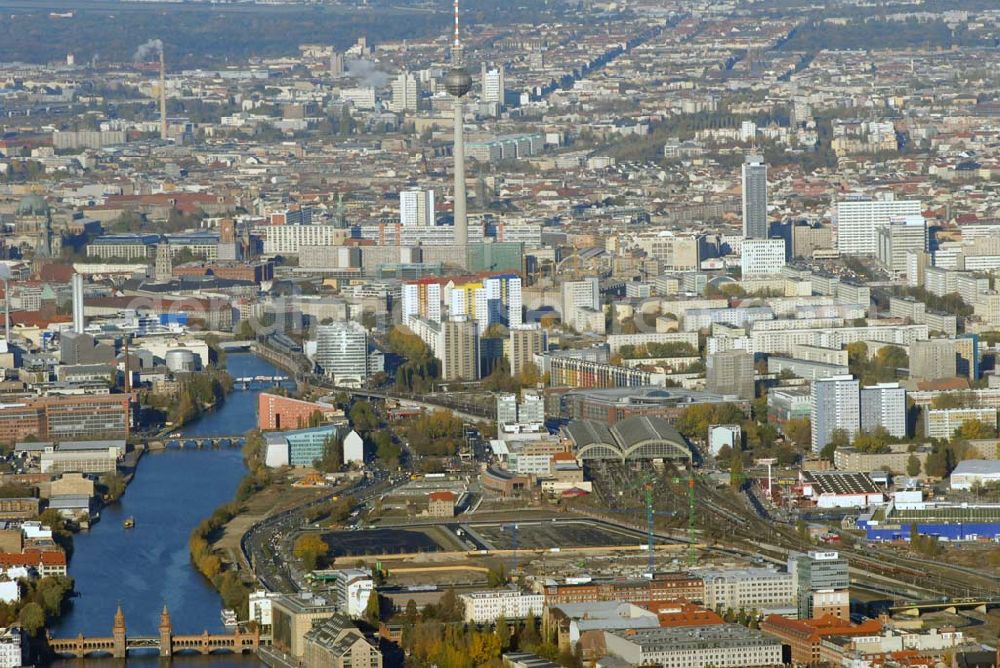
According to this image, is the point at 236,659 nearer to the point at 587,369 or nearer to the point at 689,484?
the point at 689,484

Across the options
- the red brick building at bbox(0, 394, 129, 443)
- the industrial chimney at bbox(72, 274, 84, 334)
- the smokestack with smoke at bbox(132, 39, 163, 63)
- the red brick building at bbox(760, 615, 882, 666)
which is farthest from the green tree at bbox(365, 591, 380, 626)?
the smokestack with smoke at bbox(132, 39, 163, 63)

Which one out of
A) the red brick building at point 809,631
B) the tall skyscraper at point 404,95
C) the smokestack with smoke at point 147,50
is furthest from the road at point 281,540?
the smokestack with smoke at point 147,50

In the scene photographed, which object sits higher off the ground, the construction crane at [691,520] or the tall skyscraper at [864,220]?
the tall skyscraper at [864,220]

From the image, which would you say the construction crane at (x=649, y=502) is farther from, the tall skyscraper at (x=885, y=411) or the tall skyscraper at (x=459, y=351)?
the tall skyscraper at (x=459, y=351)

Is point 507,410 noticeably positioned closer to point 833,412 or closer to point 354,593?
point 833,412

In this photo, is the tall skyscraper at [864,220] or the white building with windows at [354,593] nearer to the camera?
the white building with windows at [354,593]

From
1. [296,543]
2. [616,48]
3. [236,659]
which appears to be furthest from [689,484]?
[616,48]

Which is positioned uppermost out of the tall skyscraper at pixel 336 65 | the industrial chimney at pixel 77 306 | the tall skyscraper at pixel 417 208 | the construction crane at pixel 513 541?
the tall skyscraper at pixel 336 65
